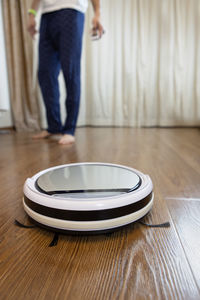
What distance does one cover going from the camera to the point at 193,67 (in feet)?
8.43

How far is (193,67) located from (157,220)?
259 cm

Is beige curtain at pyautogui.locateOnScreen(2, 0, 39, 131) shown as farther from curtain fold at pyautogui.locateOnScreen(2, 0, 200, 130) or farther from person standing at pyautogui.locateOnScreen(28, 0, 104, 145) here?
person standing at pyautogui.locateOnScreen(28, 0, 104, 145)

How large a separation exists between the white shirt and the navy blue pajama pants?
0.08ft

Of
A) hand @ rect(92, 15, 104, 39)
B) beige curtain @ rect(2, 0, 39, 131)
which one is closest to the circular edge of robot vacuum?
hand @ rect(92, 15, 104, 39)

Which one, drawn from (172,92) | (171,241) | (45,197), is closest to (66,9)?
(45,197)

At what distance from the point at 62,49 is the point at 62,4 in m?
0.27

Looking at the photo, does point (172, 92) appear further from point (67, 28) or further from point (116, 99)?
point (67, 28)

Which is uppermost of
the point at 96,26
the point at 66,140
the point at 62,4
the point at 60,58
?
the point at 62,4

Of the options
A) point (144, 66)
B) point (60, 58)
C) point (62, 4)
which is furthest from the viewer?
point (144, 66)

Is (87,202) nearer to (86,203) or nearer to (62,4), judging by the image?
(86,203)

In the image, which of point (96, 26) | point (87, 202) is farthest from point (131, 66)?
point (87, 202)

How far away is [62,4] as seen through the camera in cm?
138

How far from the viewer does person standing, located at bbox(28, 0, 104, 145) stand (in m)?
1.39

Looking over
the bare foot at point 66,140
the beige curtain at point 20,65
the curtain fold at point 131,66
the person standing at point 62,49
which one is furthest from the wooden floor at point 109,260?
the curtain fold at point 131,66
